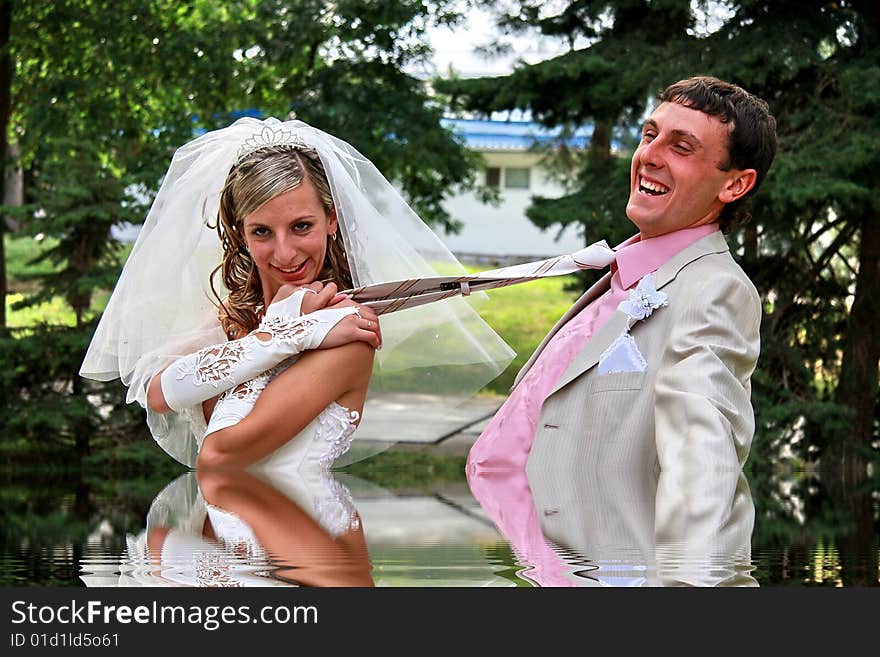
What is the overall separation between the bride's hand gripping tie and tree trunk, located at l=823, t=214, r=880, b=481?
5548 millimetres

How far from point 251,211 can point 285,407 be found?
520mm

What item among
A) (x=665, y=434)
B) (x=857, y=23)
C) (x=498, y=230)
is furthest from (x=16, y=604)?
(x=498, y=230)

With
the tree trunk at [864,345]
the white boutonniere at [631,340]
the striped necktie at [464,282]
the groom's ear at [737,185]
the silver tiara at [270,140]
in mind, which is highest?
the tree trunk at [864,345]

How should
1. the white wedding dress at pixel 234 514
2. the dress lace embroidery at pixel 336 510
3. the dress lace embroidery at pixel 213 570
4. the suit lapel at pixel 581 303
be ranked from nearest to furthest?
the dress lace embroidery at pixel 213 570 < the white wedding dress at pixel 234 514 < the dress lace embroidery at pixel 336 510 < the suit lapel at pixel 581 303

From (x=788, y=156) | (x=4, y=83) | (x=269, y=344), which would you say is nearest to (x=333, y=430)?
(x=269, y=344)

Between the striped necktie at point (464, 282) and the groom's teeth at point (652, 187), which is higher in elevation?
the groom's teeth at point (652, 187)

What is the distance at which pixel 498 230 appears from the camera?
21234 millimetres

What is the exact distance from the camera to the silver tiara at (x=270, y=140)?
3.19 metres

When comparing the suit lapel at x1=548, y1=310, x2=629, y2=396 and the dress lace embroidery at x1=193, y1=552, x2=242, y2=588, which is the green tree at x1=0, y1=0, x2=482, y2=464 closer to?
the suit lapel at x1=548, y1=310, x2=629, y2=396

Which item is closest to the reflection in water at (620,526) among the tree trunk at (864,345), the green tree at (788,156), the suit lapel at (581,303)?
the suit lapel at (581,303)

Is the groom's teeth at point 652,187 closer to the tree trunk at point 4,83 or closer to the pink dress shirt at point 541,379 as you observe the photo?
the pink dress shirt at point 541,379

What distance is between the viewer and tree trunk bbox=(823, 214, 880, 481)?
769cm

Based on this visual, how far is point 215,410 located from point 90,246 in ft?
17.6

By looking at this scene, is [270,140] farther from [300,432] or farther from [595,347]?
[595,347]
